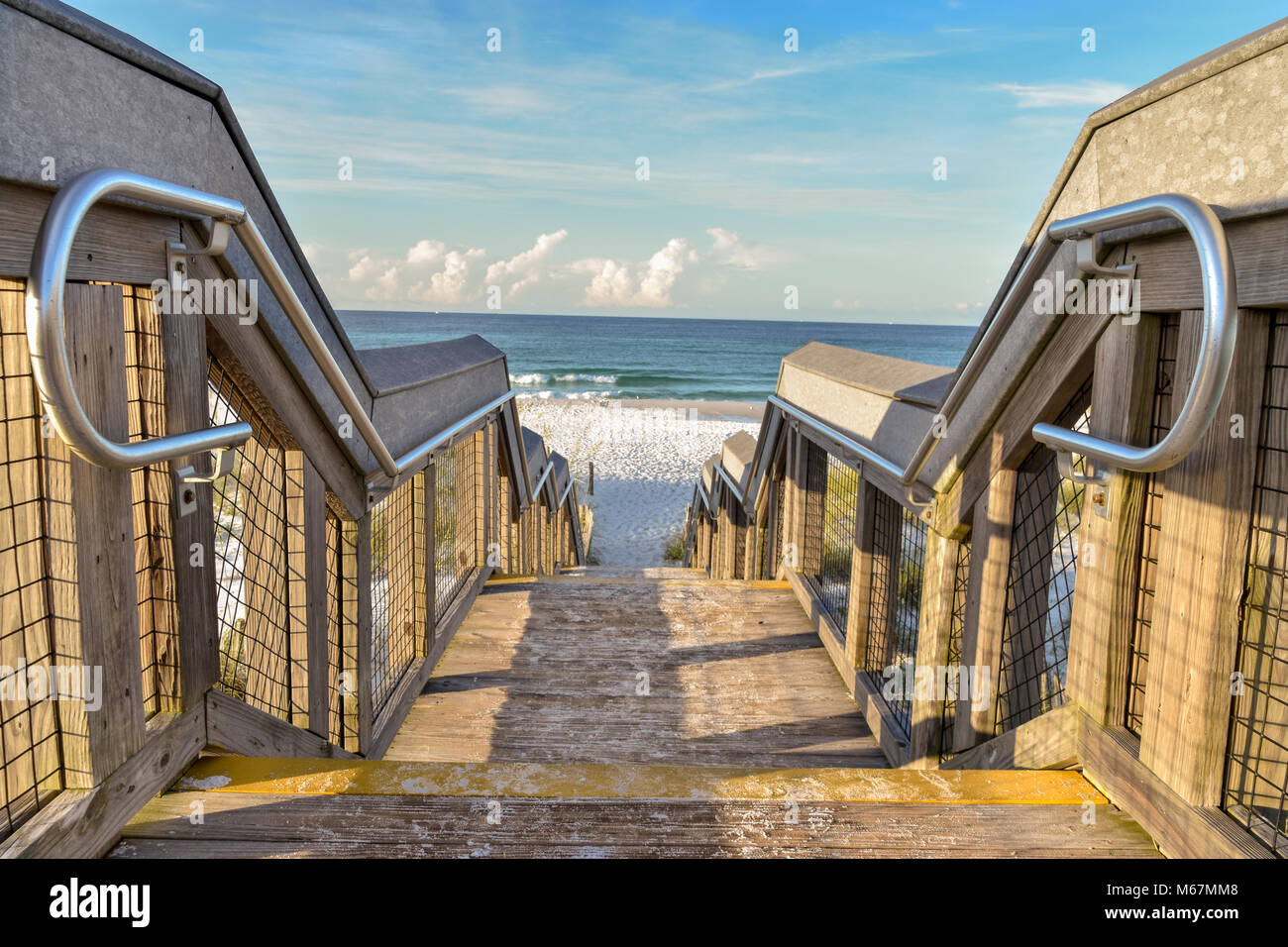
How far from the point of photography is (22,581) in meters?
1.40

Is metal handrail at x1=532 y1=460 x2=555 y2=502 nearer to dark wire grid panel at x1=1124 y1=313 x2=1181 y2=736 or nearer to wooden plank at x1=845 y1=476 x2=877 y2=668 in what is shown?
wooden plank at x1=845 y1=476 x2=877 y2=668

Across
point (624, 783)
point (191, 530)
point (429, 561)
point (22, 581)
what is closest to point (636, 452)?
point (429, 561)

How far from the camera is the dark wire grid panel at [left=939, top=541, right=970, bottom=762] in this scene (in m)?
2.74

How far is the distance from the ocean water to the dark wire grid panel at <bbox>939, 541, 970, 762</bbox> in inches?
832

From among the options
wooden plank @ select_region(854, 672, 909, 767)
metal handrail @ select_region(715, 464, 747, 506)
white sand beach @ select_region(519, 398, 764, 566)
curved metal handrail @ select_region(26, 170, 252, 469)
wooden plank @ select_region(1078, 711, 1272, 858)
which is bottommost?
white sand beach @ select_region(519, 398, 764, 566)

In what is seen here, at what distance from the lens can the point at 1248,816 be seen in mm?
1521

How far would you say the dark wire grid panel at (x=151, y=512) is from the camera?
1686 mm

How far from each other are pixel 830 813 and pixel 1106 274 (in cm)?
133

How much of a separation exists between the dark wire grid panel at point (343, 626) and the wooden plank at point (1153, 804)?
2272 millimetres

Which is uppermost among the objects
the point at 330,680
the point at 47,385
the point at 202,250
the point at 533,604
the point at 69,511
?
the point at 202,250

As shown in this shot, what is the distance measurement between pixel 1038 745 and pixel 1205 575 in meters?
0.72

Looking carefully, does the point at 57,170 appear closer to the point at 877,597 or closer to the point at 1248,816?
the point at 1248,816

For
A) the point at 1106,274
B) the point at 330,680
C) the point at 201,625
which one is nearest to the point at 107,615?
the point at 201,625

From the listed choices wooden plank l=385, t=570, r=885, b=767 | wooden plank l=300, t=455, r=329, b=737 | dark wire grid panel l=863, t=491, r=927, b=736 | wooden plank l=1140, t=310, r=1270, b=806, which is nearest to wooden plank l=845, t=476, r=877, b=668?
dark wire grid panel l=863, t=491, r=927, b=736
